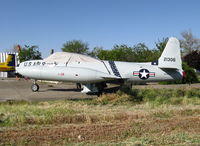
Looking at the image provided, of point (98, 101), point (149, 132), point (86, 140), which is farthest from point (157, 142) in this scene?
point (98, 101)

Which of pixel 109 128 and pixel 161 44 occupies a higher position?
pixel 161 44

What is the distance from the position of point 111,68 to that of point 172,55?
3523 mm

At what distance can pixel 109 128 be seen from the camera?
599cm

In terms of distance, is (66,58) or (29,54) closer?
(66,58)

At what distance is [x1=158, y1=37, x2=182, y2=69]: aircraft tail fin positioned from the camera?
14609 mm

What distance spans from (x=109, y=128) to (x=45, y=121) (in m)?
1.93

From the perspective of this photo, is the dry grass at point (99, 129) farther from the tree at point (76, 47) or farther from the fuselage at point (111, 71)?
the tree at point (76, 47)

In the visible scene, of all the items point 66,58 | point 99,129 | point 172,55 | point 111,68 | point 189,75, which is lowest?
point 99,129

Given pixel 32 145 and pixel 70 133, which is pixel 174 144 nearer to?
pixel 70 133

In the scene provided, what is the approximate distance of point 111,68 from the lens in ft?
49.6

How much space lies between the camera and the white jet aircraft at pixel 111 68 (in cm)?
1451

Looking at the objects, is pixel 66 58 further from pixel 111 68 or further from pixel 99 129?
pixel 99 129

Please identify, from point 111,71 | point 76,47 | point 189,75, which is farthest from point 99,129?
point 76,47

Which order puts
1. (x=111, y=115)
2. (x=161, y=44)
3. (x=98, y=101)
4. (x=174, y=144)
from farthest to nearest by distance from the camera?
1. (x=161, y=44)
2. (x=98, y=101)
3. (x=111, y=115)
4. (x=174, y=144)
